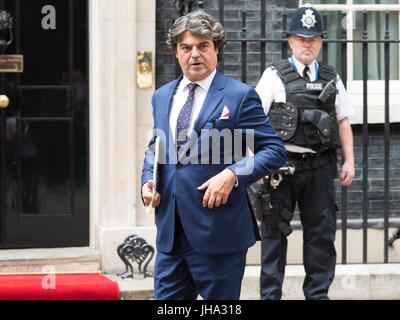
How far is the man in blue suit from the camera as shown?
4.98 metres

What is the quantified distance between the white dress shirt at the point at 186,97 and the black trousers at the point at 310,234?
206 centimetres

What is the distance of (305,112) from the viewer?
7.01 metres

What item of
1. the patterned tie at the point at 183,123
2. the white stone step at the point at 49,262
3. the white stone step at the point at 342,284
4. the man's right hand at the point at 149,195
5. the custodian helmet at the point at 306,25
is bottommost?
the white stone step at the point at 342,284

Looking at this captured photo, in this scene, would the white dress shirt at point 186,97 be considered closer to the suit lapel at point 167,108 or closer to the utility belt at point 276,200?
the suit lapel at point 167,108

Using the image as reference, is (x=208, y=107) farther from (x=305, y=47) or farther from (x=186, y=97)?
(x=305, y=47)

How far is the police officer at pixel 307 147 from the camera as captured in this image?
23.1 feet

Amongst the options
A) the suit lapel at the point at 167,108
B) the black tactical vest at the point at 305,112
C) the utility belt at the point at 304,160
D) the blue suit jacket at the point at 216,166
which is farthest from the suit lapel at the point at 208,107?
the utility belt at the point at 304,160

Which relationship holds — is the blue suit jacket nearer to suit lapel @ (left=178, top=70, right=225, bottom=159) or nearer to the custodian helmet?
suit lapel @ (left=178, top=70, right=225, bottom=159)

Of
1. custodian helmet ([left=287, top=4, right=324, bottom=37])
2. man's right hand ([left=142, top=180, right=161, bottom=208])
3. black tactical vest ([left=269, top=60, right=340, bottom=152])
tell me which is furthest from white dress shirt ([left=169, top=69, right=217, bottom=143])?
custodian helmet ([left=287, top=4, right=324, bottom=37])

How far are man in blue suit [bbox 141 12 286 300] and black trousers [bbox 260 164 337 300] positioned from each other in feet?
6.49

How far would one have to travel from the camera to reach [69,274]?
8281mm

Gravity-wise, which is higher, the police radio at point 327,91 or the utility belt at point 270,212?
the police radio at point 327,91
